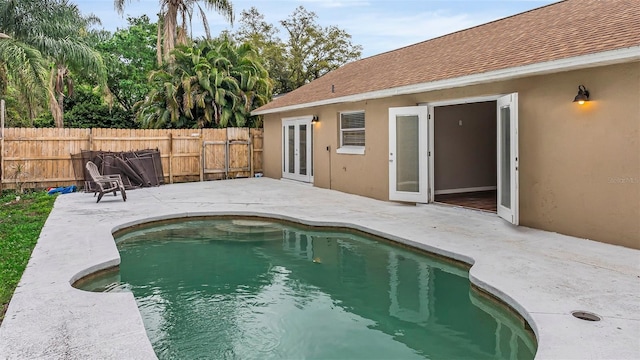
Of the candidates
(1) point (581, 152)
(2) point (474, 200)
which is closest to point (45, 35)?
(2) point (474, 200)

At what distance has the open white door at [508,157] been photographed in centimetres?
700

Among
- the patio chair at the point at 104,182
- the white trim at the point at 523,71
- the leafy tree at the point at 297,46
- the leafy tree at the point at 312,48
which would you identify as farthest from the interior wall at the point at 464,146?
the leafy tree at the point at 312,48

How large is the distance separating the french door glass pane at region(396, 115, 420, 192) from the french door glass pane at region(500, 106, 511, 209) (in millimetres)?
2056

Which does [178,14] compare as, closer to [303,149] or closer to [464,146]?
[303,149]

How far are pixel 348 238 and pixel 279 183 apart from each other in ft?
23.6

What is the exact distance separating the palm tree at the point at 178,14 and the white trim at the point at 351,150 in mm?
10093

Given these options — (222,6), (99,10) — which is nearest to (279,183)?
(222,6)

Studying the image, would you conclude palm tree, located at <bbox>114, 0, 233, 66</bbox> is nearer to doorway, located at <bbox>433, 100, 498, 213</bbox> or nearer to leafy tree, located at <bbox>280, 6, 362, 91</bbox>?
doorway, located at <bbox>433, 100, 498, 213</bbox>

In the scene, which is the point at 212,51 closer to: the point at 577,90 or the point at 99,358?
the point at 577,90

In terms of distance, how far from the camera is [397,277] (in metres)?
5.36

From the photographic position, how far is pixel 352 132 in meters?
11.6

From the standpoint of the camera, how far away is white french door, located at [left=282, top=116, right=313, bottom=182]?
13559 mm

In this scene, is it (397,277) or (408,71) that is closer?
(397,277)

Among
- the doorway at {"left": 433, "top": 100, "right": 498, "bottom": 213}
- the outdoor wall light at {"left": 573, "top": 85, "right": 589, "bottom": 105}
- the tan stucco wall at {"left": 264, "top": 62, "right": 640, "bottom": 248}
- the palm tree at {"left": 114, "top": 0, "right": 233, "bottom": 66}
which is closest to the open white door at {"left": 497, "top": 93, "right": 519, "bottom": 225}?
the tan stucco wall at {"left": 264, "top": 62, "right": 640, "bottom": 248}
